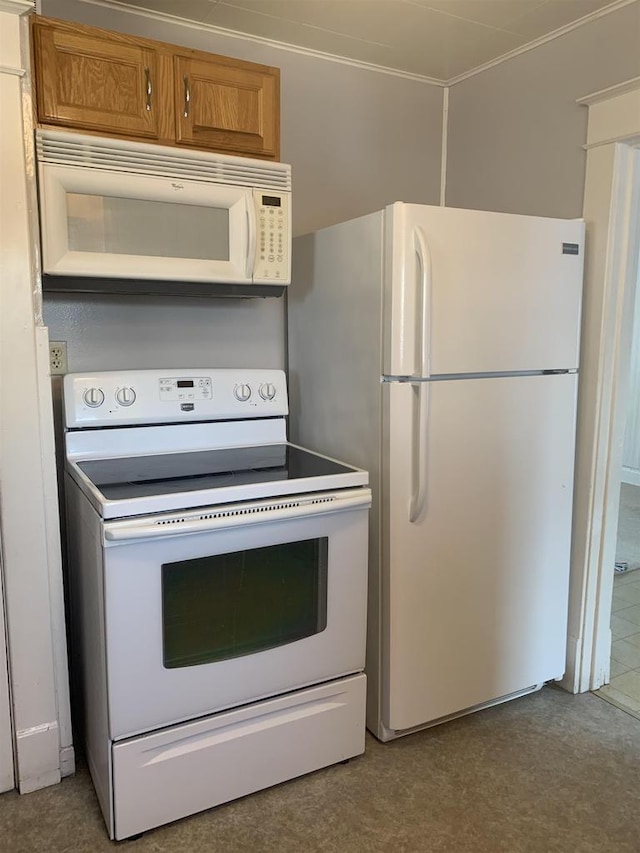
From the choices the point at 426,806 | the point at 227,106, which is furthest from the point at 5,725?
the point at 227,106

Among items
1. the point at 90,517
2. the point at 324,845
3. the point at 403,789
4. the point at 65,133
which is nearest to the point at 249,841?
the point at 324,845

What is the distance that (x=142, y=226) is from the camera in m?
1.91

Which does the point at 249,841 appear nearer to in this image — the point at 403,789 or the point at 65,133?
the point at 403,789

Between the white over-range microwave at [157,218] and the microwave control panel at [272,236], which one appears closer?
the white over-range microwave at [157,218]

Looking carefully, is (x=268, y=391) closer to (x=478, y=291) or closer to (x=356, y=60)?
(x=478, y=291)

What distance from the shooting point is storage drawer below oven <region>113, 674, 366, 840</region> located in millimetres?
1650

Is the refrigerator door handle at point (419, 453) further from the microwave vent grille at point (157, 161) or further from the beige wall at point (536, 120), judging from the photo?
the beige wall at point (536, 120)

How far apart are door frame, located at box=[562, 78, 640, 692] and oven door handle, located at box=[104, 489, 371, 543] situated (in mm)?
917

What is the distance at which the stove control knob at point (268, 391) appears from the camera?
225 cm

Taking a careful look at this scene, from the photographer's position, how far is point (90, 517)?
5.46ft

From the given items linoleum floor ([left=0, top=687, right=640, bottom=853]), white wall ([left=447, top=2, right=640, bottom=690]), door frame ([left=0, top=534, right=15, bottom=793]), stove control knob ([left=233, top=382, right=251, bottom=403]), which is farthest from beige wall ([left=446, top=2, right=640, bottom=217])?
door frame ([left=0, top=534, right=15, bottom=793])

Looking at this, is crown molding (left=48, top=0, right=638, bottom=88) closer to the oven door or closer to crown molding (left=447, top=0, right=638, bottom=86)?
crown molding (left=447, top=0, right=638, bottom=86)

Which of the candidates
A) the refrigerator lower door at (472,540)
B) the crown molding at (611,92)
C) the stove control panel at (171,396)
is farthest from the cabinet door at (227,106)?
the crown molding at (611,92)

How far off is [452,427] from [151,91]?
1282 millimetres
